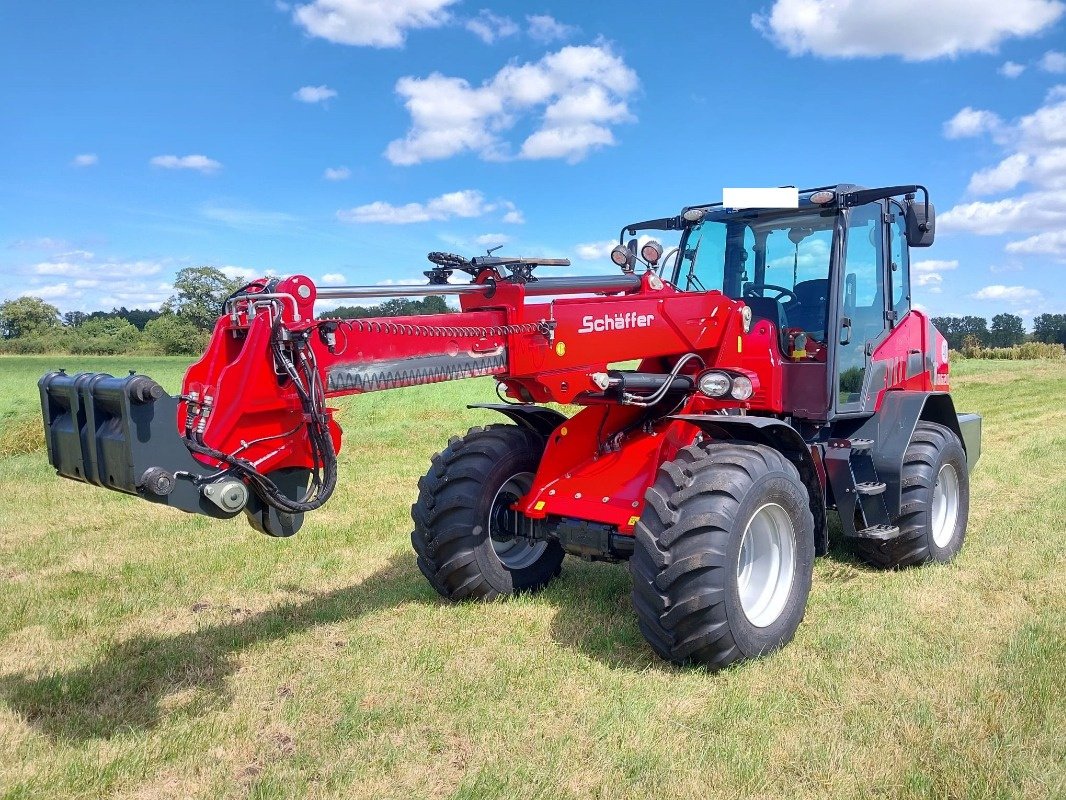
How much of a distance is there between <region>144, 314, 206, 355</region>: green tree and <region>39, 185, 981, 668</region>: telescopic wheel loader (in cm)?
4914

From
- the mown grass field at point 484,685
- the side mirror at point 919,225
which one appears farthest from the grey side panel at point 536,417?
the side mirror at point 919,225

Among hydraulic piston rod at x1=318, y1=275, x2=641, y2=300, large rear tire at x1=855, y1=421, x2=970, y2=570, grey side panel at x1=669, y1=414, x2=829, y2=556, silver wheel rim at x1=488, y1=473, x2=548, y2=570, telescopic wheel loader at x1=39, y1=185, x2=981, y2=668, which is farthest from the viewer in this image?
large rear tire at x1=855, y1=421, x2=970, y2=570

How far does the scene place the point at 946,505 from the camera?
276 inches

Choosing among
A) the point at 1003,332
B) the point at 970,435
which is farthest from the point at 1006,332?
the point at 970,435

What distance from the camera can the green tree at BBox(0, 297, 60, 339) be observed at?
67688 millimetres

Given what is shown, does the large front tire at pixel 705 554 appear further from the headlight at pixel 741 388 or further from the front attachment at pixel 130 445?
the front attachment at pixel 130 445

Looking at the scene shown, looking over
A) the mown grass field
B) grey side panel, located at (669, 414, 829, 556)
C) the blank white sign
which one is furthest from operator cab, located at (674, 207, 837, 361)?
the mown grass field

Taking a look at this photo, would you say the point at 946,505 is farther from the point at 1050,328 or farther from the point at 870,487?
the point at 1050,328

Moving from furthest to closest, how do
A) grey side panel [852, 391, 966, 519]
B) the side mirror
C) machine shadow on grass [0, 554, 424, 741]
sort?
the side mirror < grey side panel [852, 391, 966, 519] < machine shadow on grass [0, 554, 424, 741]

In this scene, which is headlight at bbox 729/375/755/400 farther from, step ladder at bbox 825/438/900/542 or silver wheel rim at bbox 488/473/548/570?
silver wheel rim at bbox 488/473/548/570

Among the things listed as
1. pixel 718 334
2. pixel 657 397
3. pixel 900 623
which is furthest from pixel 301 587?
pixel 900 623

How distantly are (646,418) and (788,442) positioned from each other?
927mm

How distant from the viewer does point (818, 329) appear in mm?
6227

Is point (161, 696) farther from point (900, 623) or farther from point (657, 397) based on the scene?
point (900, 623)
